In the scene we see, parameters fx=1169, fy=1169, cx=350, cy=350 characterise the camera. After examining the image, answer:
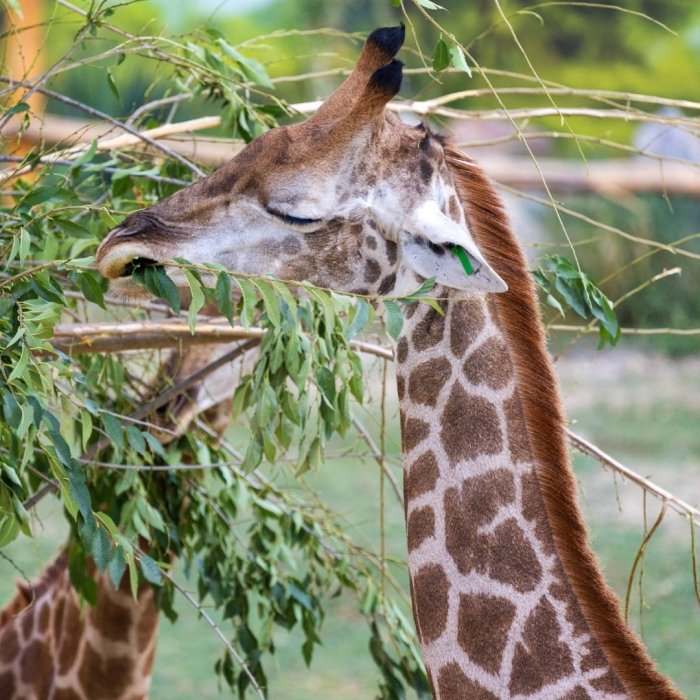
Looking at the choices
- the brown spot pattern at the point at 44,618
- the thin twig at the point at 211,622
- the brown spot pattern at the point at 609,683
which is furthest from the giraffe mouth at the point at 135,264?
the brown spot pattern at the point at 44,618

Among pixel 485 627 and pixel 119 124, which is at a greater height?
pixel 119 124

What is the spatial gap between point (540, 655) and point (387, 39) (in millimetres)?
1096

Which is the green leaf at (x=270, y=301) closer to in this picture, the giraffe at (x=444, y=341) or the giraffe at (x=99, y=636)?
the giraffe at (x=444, y=341)

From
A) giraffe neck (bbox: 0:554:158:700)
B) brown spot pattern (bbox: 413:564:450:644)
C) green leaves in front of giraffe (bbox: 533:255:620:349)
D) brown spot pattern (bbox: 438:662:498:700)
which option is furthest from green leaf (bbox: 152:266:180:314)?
giraffe neck (bbox: 0:554:158:700)

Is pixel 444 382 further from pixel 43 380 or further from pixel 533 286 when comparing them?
pixel 43 380

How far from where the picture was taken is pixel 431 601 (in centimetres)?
202

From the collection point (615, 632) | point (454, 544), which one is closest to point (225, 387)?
point (454, 544)

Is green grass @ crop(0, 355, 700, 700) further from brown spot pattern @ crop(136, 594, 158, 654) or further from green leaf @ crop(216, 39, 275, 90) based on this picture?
green leaf @ crop(216, 39, 275, 90)

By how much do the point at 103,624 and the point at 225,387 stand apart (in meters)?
0.69

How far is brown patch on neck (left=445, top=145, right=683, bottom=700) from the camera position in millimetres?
1844

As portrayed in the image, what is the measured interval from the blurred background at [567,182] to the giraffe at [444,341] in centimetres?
21

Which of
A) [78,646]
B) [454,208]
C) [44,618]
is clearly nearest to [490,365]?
[454,208]

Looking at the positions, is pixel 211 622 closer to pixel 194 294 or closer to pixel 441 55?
pixel 194 294

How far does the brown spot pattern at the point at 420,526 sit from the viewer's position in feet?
6.77
